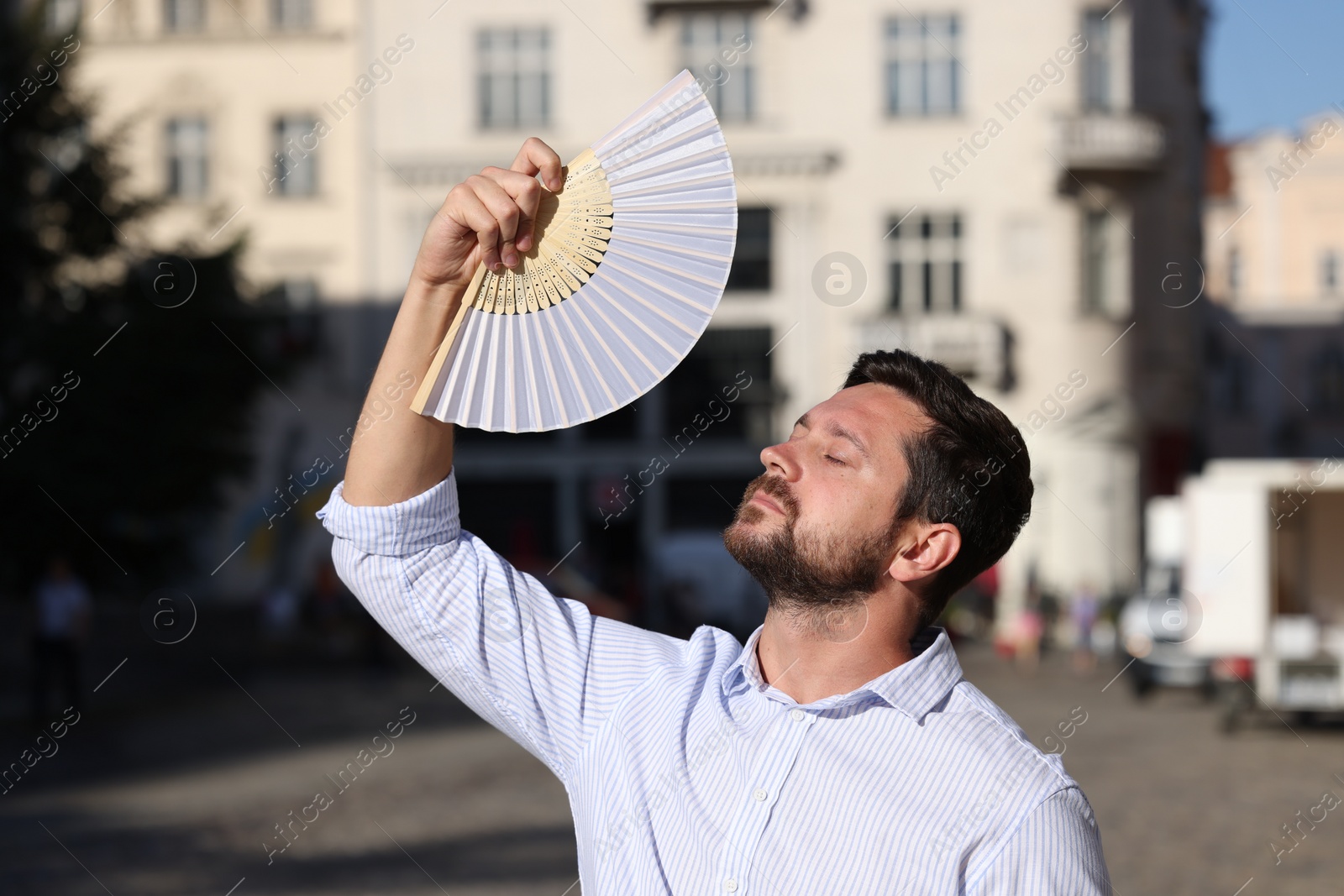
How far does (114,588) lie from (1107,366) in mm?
18924

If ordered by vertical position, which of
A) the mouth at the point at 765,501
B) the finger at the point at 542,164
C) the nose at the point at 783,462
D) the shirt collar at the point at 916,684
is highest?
the finger at the point at 542,164

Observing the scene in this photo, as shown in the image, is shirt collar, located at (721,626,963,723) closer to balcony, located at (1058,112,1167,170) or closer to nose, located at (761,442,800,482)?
nose, located at (761,442,800,482)

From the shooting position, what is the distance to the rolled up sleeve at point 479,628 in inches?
95.7

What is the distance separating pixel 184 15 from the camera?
32281mm

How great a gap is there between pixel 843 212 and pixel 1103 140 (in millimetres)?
5024

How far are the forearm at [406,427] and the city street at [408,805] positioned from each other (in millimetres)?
5596

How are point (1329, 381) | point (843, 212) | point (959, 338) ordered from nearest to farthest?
point (959, 338), point (843, 212), point (1329, 381)

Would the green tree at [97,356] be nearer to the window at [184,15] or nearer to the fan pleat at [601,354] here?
the window at [184,15]

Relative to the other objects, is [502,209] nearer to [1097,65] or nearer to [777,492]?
[777,492]

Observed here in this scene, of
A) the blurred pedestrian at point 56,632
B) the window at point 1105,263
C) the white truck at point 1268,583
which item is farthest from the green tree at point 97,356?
the window at point 1105,263

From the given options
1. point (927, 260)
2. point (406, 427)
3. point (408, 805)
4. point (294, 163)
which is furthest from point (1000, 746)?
point (294, 163)

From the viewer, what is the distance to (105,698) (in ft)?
59.1

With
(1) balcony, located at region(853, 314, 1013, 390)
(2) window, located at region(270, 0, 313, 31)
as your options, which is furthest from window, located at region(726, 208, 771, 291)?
(2) window, located at region(270, 0, 313, 31)

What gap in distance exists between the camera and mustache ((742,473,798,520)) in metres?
2.38
